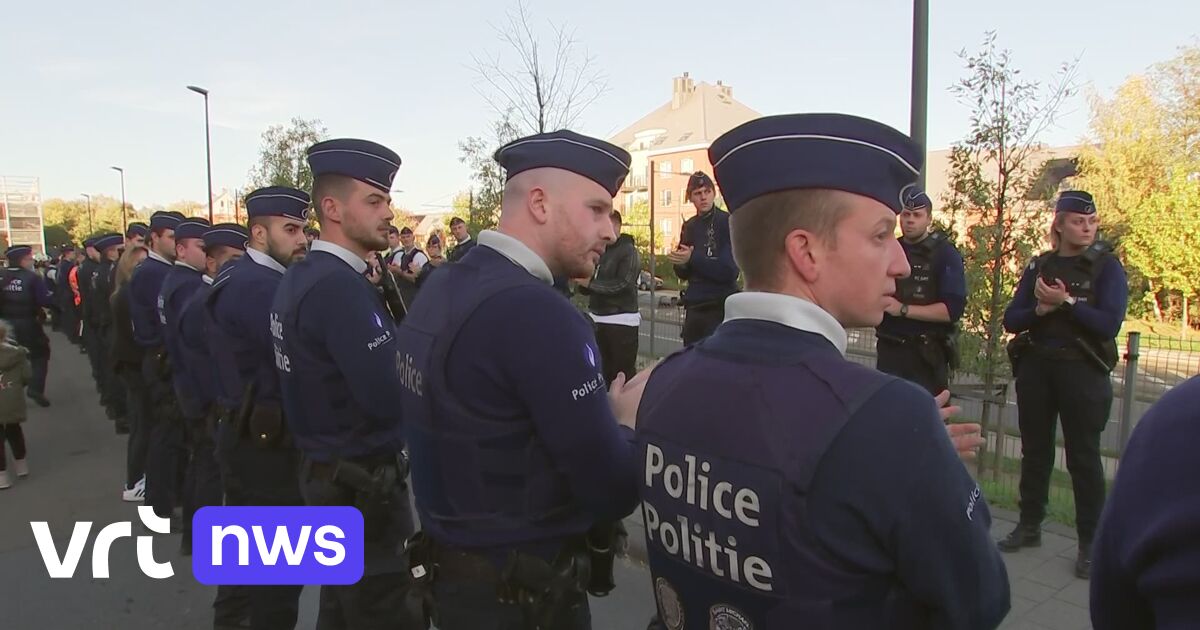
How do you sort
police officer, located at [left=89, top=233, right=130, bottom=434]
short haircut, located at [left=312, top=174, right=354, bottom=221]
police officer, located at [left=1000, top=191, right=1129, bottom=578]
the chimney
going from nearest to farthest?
short haircut, located at [left=312, top=174, right=354, bottom=221]
police officer, located at [left=1000, top=191, right=1129, bottom=578]
police officer, located at [left=89, top=233, right=130, bottom=434]
the chimney

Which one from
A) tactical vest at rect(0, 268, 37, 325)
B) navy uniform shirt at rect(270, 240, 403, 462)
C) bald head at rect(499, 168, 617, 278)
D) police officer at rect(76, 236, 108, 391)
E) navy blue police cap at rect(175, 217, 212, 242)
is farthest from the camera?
police officer at rect(76, 236, 108, 391)

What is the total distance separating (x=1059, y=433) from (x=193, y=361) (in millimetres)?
10060

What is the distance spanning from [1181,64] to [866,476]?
38023 mm

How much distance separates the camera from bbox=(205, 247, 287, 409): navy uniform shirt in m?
3.89

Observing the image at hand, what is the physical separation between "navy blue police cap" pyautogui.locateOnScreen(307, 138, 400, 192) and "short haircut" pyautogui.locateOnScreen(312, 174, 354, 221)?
0.06 ft

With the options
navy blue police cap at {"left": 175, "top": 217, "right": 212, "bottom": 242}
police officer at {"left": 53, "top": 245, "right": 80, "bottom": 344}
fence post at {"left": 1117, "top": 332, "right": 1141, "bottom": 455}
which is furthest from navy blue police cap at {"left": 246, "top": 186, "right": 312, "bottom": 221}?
police officer at {"left": 53, "top": 245, "right": 80, "bottom": 344}

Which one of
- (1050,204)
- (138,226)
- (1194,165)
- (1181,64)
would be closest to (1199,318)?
(1194,165)

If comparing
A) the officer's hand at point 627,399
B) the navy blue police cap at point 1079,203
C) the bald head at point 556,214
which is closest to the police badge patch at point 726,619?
the officer's hand at point 627,399

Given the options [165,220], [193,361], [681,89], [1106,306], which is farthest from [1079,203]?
[681,89]

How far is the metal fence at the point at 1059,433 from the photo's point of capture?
18.2 feet

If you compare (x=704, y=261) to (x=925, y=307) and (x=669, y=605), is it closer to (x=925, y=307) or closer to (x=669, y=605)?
(x=925, y=307)

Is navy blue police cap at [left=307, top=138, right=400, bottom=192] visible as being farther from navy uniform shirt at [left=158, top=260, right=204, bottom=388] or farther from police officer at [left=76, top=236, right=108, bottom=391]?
police officer at [left=76, top=236, right=108, bottom=391]

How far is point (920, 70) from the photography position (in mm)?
5930

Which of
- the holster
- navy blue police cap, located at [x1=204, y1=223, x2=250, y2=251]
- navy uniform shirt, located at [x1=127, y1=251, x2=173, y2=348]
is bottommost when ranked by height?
the holster
